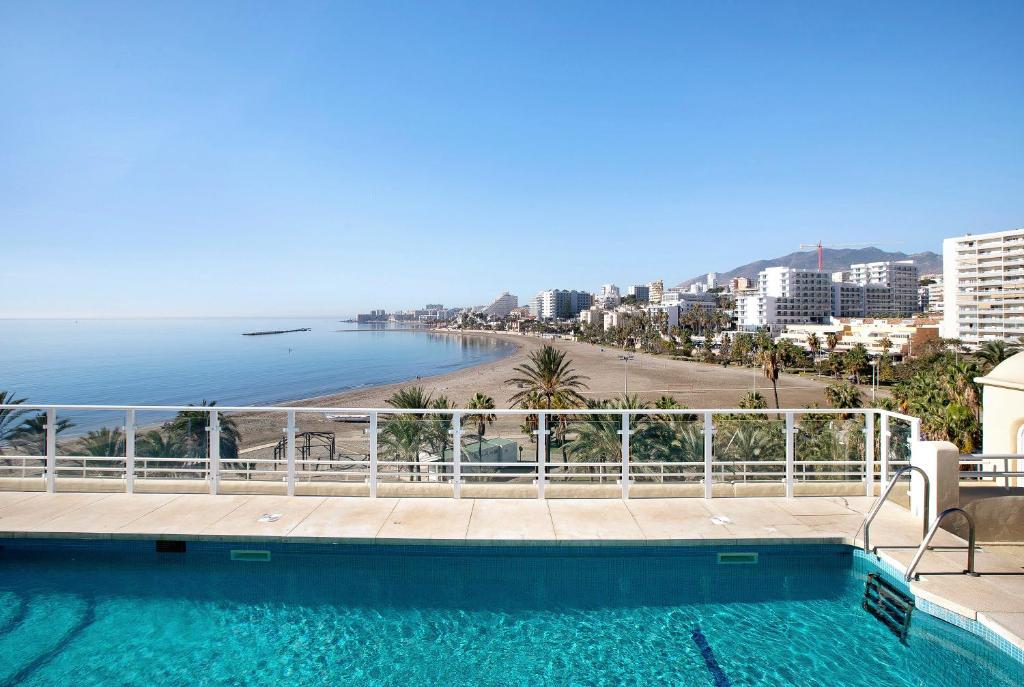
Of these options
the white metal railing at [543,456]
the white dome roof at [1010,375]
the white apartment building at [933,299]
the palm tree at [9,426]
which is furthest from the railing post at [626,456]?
the white apartment building at [933,299]

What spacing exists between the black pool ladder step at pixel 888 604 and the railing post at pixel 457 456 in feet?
11.9

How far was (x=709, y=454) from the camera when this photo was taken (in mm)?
5809

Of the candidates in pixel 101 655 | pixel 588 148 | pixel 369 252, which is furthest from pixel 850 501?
pixel 369 252

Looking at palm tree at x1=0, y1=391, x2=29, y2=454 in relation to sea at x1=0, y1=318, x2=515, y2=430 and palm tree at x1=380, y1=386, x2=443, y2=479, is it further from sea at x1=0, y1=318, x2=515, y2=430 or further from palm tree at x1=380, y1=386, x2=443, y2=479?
sea at x1=0, y1=318, x2=515, y2=430

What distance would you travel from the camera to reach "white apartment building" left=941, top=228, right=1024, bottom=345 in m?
75.4

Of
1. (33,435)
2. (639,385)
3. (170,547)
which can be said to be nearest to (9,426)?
(33,435)

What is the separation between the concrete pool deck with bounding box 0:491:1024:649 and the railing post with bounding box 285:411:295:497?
0.16 meters

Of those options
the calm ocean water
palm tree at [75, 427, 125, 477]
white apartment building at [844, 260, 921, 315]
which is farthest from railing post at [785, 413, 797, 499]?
white apartment building at [844, 260, 921, 315]

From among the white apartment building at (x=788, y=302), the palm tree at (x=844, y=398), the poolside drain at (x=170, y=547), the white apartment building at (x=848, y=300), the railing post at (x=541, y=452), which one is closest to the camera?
the poolside drain at (x=170, y=547)

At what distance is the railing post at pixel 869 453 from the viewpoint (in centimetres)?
588

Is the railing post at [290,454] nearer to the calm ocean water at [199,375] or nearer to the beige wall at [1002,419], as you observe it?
the beige wall at [1002,419]

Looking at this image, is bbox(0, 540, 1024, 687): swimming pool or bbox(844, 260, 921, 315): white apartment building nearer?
bbox(0, 540, 1024, 687): swimming pool

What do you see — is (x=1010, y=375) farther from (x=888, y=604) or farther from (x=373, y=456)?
(x=373, y=456)

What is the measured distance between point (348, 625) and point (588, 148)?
29578mm
